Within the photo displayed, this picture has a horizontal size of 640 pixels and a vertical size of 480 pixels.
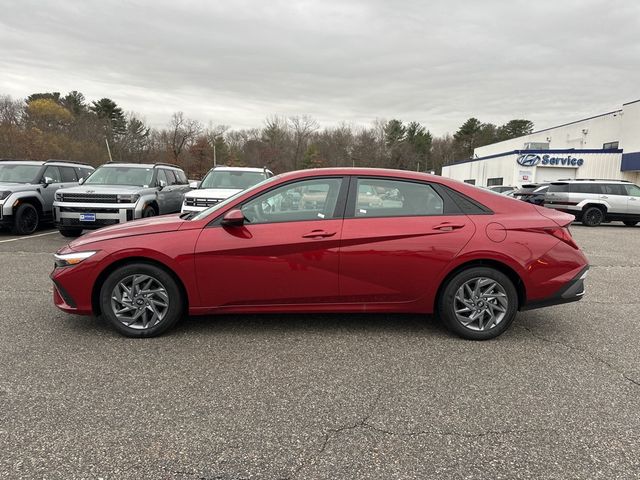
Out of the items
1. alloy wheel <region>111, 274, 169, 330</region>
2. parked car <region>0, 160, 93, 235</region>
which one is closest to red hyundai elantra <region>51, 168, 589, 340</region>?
alloy wheel <region>111, 274, 169, 330</region>

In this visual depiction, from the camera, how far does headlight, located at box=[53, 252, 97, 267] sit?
155 inches

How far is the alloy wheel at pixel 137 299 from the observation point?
3979 millimetres

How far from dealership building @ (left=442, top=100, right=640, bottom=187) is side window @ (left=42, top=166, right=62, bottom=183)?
30001 millimetres

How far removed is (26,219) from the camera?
10.3m

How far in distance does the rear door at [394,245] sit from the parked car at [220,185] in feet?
19.3

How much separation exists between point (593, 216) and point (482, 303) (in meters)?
15.4

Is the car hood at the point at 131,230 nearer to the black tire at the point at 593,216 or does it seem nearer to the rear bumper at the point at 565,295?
the rear bumper at the point at 565,295

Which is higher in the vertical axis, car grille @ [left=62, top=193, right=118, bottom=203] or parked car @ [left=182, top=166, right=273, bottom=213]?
parked car @ [left=182, top=166, right=273, bottom=213]

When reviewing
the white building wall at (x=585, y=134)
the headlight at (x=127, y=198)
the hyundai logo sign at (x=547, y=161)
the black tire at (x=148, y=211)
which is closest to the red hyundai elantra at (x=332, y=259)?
the headlight at (x=127, y=198)

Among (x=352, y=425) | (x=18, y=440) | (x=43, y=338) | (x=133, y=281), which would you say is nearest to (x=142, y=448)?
(x=18, y=440)

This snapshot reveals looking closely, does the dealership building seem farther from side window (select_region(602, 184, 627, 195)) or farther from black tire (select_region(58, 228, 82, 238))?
black tire (select_region(58, 228, 82, 238))

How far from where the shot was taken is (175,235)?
3967mm

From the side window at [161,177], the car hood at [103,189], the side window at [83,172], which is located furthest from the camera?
the side window at [83,172]

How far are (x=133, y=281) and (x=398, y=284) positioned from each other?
2.44m
